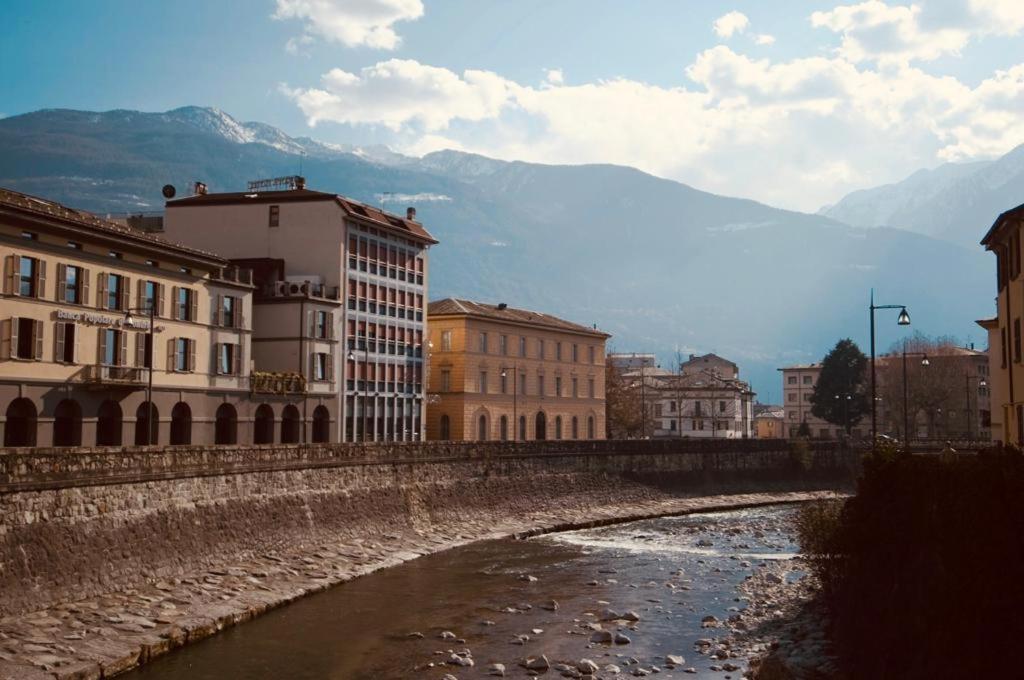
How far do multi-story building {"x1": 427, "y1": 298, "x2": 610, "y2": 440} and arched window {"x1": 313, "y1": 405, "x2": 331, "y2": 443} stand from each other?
18317 millimetres

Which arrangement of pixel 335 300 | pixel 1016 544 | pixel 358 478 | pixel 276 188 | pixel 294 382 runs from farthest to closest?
1. pixel 276 188
2. pixel 335 300
3. pixel 294 382
4. pixel 358 478
5. pixel 1016 544

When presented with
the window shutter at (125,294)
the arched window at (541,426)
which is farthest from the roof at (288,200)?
the arched window at (541,426)

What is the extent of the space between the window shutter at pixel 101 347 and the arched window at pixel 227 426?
11331 millimetres

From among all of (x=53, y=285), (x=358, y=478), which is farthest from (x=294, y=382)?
(x=53, y=285)

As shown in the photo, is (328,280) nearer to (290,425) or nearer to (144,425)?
(290,425)

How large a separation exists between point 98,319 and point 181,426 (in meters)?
9.61

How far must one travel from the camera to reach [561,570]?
48.2m

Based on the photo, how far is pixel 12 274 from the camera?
4603cm

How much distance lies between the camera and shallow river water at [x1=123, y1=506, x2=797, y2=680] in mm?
30625

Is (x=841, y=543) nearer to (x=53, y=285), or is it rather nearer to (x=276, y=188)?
(x=53, y=285)

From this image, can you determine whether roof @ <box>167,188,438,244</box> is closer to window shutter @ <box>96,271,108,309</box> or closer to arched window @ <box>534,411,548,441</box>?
window shutter @ <box>96,271,108,309</box>

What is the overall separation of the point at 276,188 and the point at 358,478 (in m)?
38.4

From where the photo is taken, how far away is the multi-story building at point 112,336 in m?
47.1

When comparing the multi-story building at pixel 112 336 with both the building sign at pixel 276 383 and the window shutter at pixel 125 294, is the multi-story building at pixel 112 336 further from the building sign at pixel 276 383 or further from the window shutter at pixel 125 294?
the building sign at pixel 276 383
